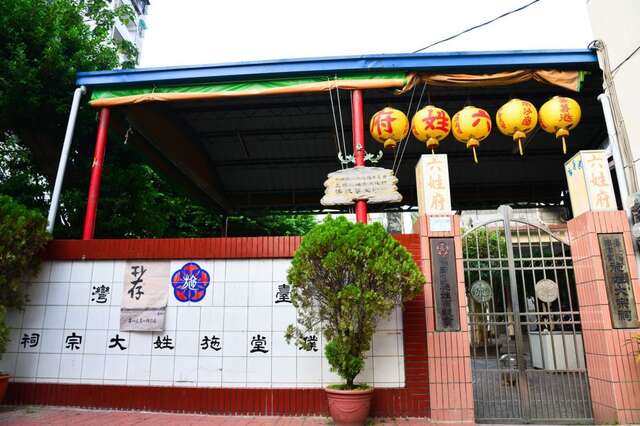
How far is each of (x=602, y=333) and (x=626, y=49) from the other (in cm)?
364

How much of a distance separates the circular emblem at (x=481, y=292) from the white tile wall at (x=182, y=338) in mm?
1000

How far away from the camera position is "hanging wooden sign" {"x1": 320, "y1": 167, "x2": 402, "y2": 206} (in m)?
5.34

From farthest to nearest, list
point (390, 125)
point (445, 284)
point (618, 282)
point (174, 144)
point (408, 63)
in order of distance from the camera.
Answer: point (174, 144), point (408, 63), point (390, 125), point (445, 284), point (618, 282)

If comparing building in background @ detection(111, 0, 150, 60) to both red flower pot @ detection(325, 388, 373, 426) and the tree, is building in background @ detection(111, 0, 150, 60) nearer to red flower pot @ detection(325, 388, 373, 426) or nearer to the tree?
the tree

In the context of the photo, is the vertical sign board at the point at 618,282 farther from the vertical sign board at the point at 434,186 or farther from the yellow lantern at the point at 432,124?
the yellow lantern at the point at 432,124

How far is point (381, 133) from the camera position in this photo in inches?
219

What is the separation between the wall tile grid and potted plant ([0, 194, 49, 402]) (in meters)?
6.86

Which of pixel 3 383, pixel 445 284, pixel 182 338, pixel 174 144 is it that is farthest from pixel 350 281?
pixel 174 144

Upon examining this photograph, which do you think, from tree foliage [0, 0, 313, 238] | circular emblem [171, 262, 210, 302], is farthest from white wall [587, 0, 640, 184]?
tree foliage [0, 0, 313, 238]

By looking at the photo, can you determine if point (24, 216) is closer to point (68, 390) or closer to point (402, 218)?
point (68, 390)

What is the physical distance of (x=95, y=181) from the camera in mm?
5938

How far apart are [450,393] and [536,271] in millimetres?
2055

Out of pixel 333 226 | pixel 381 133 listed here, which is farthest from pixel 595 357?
pixel 381 133

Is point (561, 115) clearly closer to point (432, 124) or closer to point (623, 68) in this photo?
point (623, 68)
